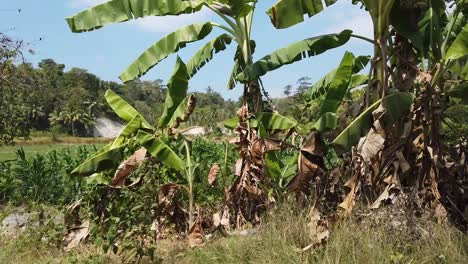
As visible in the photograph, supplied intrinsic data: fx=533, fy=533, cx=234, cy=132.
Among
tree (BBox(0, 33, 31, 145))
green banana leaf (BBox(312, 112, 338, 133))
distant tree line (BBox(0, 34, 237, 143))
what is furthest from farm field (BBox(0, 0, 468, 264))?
distant tree line (BBox(0, 34, 237, 143))

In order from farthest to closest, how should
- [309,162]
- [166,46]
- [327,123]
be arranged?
[166,46]
[327,123]
[309,162]

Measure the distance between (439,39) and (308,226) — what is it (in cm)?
302

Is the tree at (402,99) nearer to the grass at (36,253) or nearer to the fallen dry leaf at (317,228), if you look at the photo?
the fallen dry leaf at (317,228)

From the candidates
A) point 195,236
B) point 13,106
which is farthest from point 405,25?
point 13,106

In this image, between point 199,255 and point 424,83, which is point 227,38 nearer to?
point 424,83

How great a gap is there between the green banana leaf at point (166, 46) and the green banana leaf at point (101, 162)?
1408 mm

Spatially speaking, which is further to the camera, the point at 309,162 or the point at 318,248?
the point at 309,162

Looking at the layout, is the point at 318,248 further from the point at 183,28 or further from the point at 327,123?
the point at 183,28

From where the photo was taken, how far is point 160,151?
7043mm

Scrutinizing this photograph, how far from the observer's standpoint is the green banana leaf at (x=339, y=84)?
20.7ft

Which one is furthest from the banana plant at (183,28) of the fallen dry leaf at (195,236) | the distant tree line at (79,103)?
the distant tree line at (79,103)

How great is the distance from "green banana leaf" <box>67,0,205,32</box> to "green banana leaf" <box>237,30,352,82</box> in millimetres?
1155

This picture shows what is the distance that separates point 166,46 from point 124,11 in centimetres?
87

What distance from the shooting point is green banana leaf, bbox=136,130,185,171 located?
700 centimetres
